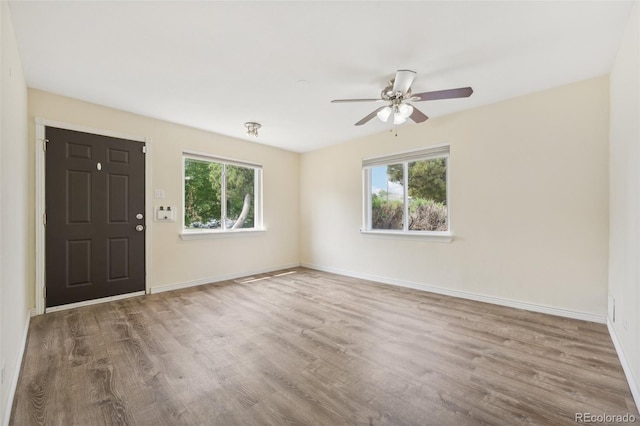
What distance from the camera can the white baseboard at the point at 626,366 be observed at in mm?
1632

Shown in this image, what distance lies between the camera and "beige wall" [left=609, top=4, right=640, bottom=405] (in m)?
1.75

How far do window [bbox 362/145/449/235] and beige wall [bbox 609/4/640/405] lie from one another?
1.64 metres

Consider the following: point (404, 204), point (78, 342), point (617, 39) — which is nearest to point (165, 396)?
point (78, 342)

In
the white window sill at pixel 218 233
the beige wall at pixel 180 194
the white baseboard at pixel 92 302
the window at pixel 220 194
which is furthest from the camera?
the window at pixel 220 194

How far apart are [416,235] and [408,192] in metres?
0.68

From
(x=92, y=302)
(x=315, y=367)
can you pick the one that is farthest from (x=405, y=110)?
(x=92, y=302)

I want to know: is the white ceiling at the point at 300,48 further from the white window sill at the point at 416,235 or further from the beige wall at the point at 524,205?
the white window sill at the point at 416,235

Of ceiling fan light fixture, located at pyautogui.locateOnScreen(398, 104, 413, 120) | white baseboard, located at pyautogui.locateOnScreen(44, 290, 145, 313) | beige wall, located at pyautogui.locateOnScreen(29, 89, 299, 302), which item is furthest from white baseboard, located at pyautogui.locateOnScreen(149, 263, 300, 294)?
ceiling fan light fixture, located at pyautogui.locateOnScreen(398, 104, 413, 120)

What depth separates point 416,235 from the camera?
4.09 m

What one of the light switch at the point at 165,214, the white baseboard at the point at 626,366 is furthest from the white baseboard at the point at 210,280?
the white baseboard at the point at 626,366

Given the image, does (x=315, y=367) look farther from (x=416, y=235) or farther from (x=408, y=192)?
(x=408, y=192)

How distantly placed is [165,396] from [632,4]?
12.5 ft

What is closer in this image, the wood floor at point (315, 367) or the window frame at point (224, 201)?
the wood floor at point (315, 367)

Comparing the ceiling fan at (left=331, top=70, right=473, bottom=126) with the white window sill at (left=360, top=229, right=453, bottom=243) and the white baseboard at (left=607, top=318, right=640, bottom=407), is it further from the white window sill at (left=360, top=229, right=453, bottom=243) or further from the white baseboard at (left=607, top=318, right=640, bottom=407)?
the white baseboard at (left=607, top=318, right=640, bottom=407)
